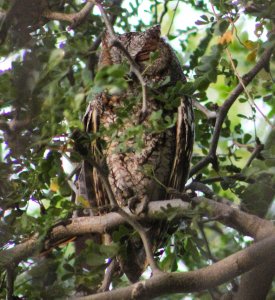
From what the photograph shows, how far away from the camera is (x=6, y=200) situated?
2.59m

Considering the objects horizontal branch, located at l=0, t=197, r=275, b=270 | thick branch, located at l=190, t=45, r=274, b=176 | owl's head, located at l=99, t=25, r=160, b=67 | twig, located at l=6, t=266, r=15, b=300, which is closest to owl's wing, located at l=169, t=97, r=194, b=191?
thick branch, located at l=190, t=45, r=274, b=176

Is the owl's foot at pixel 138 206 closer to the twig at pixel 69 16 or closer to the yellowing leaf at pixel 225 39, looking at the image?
the yellowing leaf at pixel 225 39

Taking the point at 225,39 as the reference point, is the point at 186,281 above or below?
below

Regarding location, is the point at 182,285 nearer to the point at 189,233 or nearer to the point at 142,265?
the point at 189,233

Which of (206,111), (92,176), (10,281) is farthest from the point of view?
(92,176)

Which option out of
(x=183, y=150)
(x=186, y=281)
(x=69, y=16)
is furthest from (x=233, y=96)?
(x=186, y=281)

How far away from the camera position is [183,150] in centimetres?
356

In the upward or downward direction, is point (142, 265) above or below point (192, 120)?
below

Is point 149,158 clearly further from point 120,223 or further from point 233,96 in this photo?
point 120,223

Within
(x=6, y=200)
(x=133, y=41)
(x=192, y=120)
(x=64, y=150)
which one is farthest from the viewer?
(x=133, y=41)

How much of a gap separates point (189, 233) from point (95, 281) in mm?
475

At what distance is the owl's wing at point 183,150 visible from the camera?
351cm

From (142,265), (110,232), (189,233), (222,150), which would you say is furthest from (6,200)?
(222,150)

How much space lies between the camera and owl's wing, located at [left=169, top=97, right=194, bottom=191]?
11.5ft
